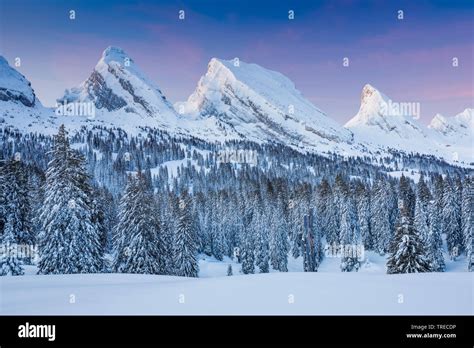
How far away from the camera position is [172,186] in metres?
180

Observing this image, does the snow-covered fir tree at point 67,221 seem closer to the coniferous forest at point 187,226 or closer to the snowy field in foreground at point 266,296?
the coniferous forest at point 187,226

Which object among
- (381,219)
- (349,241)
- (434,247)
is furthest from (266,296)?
(381,219)

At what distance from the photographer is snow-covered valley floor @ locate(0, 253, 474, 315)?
646 cm

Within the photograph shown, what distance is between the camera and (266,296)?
7402 mm

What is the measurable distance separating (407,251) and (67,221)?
22.7m

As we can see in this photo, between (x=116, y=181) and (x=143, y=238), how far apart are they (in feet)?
523

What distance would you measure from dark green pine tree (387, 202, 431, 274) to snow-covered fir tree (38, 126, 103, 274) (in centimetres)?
2013

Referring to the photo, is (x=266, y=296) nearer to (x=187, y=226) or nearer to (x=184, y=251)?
(x=184, y=251)

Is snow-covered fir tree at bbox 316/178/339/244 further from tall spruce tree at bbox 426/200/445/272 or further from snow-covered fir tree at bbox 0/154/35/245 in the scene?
snow-covered fir tree at bbox 0/154/35/245

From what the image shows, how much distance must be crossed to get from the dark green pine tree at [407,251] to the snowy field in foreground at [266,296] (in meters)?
17.6

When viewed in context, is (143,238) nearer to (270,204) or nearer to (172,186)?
(270,204)

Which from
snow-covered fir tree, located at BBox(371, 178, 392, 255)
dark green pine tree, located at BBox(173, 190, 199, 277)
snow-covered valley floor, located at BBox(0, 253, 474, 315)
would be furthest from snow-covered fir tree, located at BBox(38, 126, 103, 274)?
snow-covered fir tree, located at BBox(371, 178, 392, 255)
